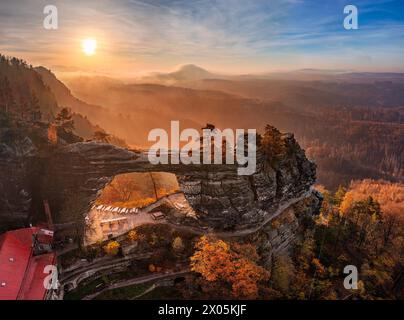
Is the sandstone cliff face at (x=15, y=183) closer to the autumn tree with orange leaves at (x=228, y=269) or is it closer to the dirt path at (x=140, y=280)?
the dirt path at (x=140, y=280)

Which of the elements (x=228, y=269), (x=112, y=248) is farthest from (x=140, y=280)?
(x=228, y=269)

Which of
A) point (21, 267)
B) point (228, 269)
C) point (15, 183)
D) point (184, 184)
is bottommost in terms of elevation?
point (228, 269)

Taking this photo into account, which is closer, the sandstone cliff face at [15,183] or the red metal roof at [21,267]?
the red metal roof at [21,267]

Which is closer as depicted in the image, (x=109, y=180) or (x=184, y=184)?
(x=109, y=180)

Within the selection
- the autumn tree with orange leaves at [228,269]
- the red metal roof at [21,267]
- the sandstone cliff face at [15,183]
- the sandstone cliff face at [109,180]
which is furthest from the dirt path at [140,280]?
the sandstone cliff face at [15,183]

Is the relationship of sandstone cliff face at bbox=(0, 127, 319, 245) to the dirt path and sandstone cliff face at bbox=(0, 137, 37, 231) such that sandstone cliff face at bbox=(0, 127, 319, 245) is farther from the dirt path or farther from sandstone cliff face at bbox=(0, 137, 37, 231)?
the dirt path

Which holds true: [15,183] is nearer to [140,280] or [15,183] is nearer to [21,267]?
[21,267]
